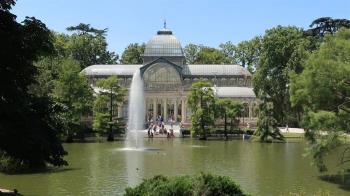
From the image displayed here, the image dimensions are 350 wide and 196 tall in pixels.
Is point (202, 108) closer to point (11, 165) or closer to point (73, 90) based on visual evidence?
point (73, 90)

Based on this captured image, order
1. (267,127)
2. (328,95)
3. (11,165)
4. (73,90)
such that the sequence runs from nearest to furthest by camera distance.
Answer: (328,95)
(11,165)
(267,127)
(73,90)

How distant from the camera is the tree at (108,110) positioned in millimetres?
58125

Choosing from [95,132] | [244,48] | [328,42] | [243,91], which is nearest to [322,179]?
[328,42]

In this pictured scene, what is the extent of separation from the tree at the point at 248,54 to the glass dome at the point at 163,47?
509 inches

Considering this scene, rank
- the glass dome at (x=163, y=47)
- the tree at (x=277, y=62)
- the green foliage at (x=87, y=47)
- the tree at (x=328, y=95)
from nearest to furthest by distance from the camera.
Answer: the tree at (x=328, y=95) < the tree at (x=277, y=62) < the glass dome at (x=163, y=47) < the green foliage at (x=87, y=47)

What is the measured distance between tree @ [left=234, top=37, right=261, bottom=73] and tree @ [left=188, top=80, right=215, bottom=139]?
31417mm

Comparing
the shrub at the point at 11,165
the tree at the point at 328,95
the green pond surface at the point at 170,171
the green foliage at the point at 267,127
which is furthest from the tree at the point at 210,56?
the shrub at the point at 11,165

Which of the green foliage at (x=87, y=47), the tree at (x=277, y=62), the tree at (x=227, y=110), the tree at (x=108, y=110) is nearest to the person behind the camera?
the tree at (x=108, y=110)

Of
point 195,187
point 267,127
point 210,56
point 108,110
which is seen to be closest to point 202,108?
point 267,127

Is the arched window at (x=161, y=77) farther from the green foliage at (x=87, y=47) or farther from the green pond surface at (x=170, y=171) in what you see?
the green pond surface at (x=170, y=171)

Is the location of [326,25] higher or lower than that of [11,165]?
higher

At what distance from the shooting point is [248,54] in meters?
100

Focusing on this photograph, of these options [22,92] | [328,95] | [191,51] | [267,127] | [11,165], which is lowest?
[11,165]

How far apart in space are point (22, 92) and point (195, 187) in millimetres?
5651
